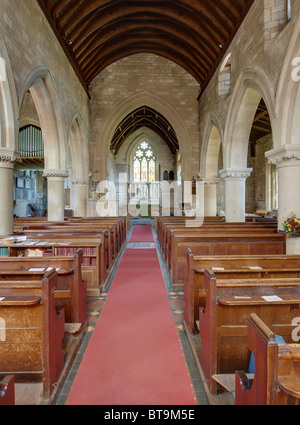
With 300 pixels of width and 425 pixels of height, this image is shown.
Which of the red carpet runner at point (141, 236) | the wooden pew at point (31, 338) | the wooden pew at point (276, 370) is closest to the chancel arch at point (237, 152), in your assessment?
the red carpet runner at point (141, 236)

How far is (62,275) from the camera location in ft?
10.7

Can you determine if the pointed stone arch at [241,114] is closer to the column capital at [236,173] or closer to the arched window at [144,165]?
the column capital at [236,173]

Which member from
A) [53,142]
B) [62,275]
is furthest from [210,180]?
[62,275]

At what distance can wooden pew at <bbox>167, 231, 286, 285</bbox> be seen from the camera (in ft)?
15.9

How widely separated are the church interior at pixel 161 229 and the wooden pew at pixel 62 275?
16 millimetres

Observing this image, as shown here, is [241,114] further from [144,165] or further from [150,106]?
[144,165]

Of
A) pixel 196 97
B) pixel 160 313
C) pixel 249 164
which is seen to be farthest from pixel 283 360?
pixel 249 164

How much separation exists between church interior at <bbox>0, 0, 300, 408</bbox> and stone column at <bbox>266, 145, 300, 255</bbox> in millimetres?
24

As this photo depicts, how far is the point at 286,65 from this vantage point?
17.1ft

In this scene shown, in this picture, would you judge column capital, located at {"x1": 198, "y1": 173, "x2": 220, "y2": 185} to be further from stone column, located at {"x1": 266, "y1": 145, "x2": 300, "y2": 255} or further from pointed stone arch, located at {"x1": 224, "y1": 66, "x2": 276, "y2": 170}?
stone column, located at {"x1": 266, "y1": 145, "x2": 300, "y2": 255}

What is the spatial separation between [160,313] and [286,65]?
4715 millimetres

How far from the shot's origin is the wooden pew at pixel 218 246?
485 cm
